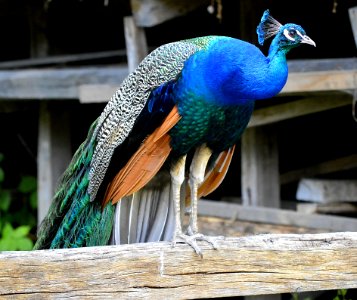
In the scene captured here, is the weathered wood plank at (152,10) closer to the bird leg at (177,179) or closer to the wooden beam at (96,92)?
the wooden beam at (96,92)

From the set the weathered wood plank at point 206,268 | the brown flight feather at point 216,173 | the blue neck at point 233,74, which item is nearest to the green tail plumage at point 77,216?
the brown flight feather at point 216,173

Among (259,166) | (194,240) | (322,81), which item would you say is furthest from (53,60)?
(194,240)

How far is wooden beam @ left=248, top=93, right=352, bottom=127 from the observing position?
530 cm

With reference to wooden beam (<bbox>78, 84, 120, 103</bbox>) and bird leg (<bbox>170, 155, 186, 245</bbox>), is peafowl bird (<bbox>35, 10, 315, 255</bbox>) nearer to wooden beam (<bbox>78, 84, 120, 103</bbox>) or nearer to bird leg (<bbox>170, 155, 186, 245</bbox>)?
bird leg (<bbox>170, 155, 186, 245</bbox>)

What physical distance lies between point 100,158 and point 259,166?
2089mm

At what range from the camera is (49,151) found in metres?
6.84

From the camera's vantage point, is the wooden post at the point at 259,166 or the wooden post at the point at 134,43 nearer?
the wooden post at the point at 134,43

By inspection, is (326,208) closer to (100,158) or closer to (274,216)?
(274,216)

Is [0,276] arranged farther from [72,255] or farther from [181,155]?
[181,155]

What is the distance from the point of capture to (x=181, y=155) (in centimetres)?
379

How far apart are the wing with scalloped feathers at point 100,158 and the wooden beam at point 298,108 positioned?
1.64m

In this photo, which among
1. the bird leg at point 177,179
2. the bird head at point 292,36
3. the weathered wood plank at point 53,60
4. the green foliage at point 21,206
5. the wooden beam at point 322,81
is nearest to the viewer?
the bird head at point 292,36

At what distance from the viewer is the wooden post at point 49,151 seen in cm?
684

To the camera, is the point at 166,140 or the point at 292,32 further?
the point at 166,140
